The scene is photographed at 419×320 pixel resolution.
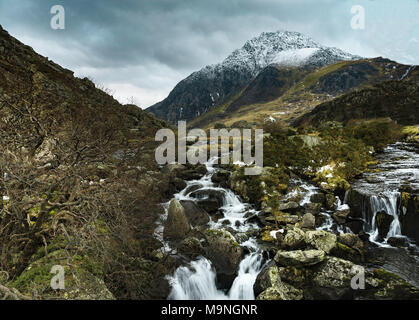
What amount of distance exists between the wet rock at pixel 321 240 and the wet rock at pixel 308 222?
2027 millimetres

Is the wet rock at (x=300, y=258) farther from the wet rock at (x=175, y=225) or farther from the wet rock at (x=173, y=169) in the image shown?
the wet rock at (x=173, y=169)

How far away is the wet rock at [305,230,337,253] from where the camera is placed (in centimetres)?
1067

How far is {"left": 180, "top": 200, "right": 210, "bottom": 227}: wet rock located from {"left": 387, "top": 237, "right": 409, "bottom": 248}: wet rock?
38.6ft

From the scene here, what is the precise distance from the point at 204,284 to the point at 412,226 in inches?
526

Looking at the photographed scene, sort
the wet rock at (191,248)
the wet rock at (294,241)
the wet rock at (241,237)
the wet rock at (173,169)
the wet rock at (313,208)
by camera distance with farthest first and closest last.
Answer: the wet rock at (173,169) < the wet rock at (313,208) < the wet rock at (241,237) < the wet rock at (191,248) < the wet rock at (294,241)

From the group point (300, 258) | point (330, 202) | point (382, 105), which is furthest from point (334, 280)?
point (382, 105)

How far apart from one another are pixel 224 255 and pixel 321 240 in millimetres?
5318

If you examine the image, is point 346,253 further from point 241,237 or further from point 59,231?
point 59,231

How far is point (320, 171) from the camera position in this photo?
21.5 metres

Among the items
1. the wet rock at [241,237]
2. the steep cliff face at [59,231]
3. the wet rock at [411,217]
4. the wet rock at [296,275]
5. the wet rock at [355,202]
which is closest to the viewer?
the steep cliff face at [59,231]

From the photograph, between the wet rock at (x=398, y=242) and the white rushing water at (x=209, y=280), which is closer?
the white rushing water at (x=209, y=280)

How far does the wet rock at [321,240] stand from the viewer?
1067 centimetres

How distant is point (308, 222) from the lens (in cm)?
1348

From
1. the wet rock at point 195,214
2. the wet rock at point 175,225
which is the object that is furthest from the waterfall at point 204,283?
the wet rock at point 195,214
